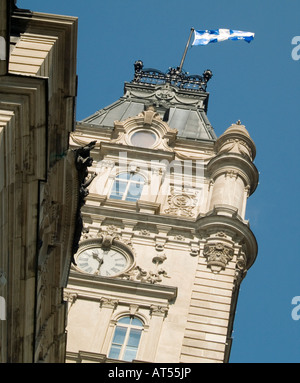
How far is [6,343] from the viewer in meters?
18.9

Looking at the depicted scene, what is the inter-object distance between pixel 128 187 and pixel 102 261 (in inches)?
266

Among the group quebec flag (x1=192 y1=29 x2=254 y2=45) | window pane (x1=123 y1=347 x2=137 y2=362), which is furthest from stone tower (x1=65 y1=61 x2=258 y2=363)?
quebec flag (x1=192 y1=29 x2=254 y2=45)

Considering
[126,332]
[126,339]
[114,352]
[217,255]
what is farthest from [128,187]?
[114,352]

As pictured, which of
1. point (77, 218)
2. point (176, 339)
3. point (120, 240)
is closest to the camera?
point (77, 218)

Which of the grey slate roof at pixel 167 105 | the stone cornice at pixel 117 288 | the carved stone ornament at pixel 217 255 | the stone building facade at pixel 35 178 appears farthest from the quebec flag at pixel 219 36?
the stone building facade at pixel 35 178

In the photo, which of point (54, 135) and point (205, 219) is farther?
point (205, 219)

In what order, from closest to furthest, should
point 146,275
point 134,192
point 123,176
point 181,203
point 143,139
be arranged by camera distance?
point 146,275
point 181,203
point 134,192
point 123,176
point 143,139

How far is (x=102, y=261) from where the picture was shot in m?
38.9

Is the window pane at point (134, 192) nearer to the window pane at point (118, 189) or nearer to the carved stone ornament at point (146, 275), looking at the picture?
the window pane at point (118, 189)

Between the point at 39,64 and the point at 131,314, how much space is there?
18.8 metres

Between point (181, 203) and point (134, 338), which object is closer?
point (134, 338)

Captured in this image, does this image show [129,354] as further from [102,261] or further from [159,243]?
[159,243]
